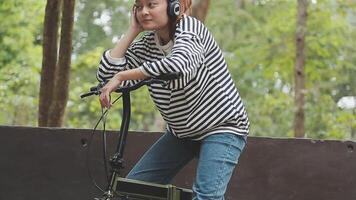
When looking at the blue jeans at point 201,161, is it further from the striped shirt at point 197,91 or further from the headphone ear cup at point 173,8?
the headphone ear cup at point 173,8

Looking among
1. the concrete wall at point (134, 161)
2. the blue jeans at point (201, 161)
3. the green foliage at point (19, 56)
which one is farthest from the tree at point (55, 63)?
the green foliage at point (19, 56)

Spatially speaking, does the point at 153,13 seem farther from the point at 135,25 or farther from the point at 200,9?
the point at 200,9

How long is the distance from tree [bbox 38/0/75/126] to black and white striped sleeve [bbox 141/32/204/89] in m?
3.49

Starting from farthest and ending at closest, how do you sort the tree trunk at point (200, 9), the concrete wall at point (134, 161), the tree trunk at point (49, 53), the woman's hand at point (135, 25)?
1. the tree trunk at point (200, 9)
2. the tree trunk at point (49, 53)
3. the concrete wall at point (134, 161)
4. the woman's hand at point (135, 25)

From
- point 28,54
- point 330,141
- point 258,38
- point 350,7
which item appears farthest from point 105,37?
point 330,141

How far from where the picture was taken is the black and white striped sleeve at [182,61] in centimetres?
264

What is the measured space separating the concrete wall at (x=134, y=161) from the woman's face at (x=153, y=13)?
1.80 metres

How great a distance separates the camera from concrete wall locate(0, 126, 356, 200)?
4.60 meters

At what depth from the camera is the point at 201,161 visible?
2.98 meters

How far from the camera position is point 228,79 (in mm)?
3062

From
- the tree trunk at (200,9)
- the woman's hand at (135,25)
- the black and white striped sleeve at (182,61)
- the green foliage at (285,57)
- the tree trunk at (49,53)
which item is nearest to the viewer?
the black and white striped sleeve at (182,61)

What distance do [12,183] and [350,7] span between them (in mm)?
9600

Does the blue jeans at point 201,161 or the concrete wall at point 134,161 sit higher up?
the blue jeans at point 201,161

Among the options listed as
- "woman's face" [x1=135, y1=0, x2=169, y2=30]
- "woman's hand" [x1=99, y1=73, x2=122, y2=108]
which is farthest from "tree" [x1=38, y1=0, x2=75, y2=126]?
"woman's hand" [x1=99, y1=73, x2=122, y2=108]
